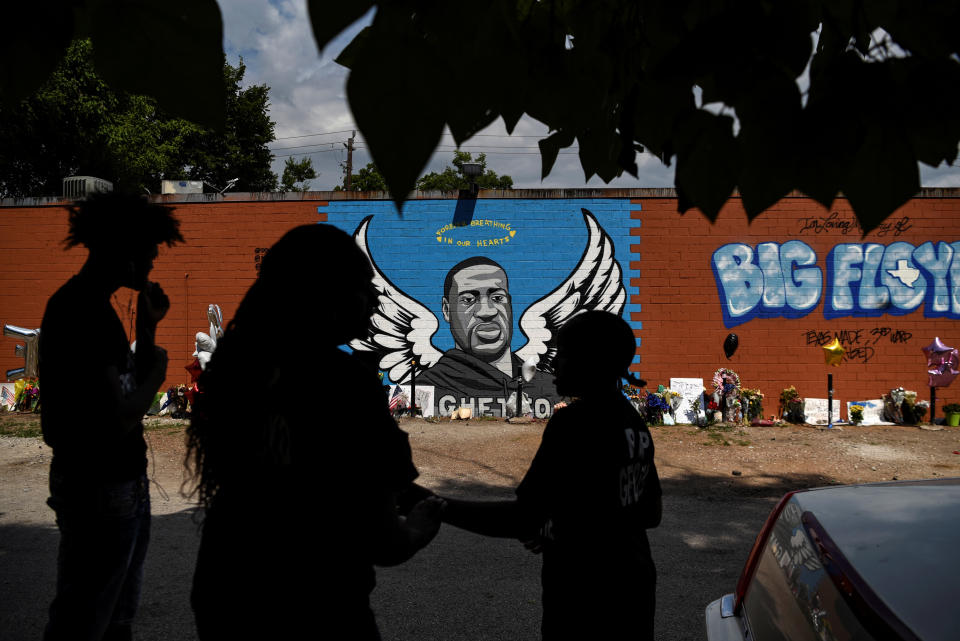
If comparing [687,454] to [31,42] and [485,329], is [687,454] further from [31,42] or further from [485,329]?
[31,42]

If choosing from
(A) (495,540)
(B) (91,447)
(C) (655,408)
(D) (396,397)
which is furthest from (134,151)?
(B) (91,447)

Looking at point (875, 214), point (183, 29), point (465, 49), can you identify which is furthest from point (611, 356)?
point (183, 29)

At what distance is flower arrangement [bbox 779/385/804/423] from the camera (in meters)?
9.74

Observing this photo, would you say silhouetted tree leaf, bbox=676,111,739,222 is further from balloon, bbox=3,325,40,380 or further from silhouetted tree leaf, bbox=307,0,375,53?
balloon, bbox=3,325,40,380

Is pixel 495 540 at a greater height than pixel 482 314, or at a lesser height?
lesser

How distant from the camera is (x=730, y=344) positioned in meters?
9.99

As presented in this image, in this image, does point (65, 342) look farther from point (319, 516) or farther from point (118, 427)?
point (319, 516)

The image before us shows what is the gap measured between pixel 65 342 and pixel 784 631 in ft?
7.33

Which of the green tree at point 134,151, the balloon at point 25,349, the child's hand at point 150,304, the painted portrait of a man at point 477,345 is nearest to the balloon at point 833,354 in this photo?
the painted portrait of a man at point 477,345

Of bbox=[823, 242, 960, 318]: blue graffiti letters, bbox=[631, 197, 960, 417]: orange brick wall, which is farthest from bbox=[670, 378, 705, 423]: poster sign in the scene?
bbox=[823, 242, 960, 318]: blue graffiti letters

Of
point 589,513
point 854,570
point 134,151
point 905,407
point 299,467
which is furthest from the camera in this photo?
point 134,151

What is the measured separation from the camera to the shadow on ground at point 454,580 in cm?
329

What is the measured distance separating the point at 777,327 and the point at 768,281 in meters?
0.72

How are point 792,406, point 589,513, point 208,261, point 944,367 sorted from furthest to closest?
point 208,261 < point 792,406 < point 944,367 < point 589,513
